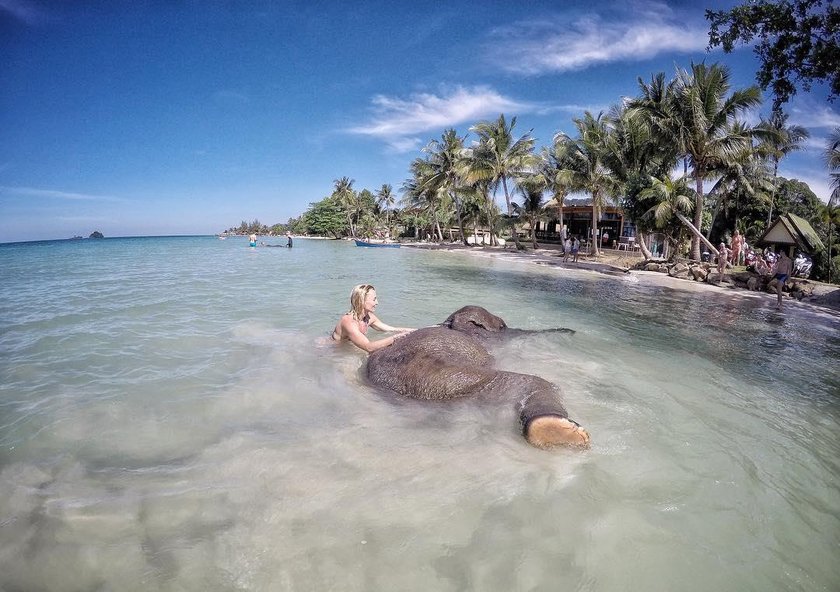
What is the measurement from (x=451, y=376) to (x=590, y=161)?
27.8 meters

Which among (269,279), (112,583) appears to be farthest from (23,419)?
(269,279)

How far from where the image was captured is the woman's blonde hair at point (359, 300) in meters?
5.54

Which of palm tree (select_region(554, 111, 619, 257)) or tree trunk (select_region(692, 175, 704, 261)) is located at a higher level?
palm tree (select_region(554, 111, 619, 257))

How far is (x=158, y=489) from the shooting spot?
2.94m

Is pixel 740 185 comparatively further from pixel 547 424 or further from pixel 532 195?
pixel 547 424

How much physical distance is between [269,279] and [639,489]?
16.0 meters

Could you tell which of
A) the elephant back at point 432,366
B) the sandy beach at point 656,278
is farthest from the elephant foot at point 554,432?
the sandy beach at point 656,278

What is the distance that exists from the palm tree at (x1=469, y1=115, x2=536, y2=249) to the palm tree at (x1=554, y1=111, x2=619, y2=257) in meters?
5.46

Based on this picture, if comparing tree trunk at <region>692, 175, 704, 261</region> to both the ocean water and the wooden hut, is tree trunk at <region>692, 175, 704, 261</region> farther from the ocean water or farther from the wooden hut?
the ocean water

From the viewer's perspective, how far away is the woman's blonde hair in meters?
5.54

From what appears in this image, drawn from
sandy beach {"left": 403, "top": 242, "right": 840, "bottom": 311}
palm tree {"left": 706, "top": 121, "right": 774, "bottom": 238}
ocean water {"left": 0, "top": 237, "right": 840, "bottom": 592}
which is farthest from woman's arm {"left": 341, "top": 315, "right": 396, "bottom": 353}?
palm tree {"left": 706, "top": 121, "right": 774, "bottom": 238}

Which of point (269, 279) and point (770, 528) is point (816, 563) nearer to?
point (770, 528)

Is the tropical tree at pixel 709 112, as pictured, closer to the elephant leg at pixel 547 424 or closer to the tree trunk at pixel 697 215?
the tree trunk at pixel 697 215

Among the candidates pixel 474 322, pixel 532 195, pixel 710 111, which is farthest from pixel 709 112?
pixel 474 322
